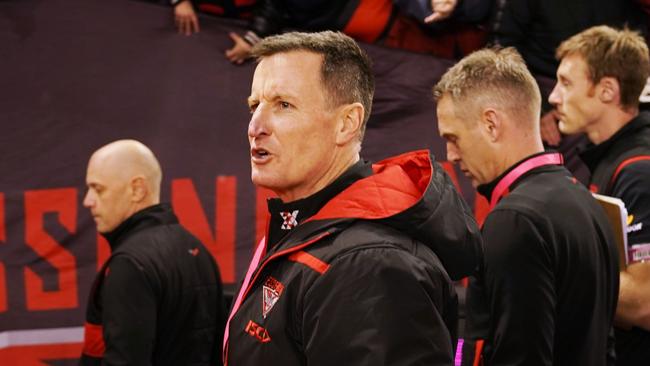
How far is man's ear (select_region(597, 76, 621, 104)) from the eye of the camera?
10.8ft

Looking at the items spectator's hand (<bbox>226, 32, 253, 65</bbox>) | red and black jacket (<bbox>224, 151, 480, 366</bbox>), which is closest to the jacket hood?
red and black jacket (<bbox>224, 151, 480, 366</bbox>)

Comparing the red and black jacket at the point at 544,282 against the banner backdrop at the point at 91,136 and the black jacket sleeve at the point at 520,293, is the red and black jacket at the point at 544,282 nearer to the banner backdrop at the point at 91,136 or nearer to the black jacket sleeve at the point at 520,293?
the black jacket sleeve at the point at 520,293

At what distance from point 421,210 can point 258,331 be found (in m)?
0.37

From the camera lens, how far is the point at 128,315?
3361 mm

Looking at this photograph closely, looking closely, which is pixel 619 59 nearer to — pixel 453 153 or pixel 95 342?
pixel 453 153

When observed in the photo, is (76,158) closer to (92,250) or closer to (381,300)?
(92,250)

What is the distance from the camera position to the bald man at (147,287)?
3.38m

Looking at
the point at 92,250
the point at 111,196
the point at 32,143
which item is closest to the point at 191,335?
the point at 111,196

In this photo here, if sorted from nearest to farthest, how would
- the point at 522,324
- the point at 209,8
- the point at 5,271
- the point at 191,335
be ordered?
the point at 522,324, the point at 191,335, the point at 5,271, the point at 209,8

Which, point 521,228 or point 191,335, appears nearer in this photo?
point 521,228

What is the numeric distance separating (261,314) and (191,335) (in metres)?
1.93

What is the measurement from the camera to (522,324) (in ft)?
7.75

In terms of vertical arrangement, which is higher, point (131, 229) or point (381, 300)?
point (381, 300)

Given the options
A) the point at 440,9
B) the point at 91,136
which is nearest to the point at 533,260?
the point at 440,9
